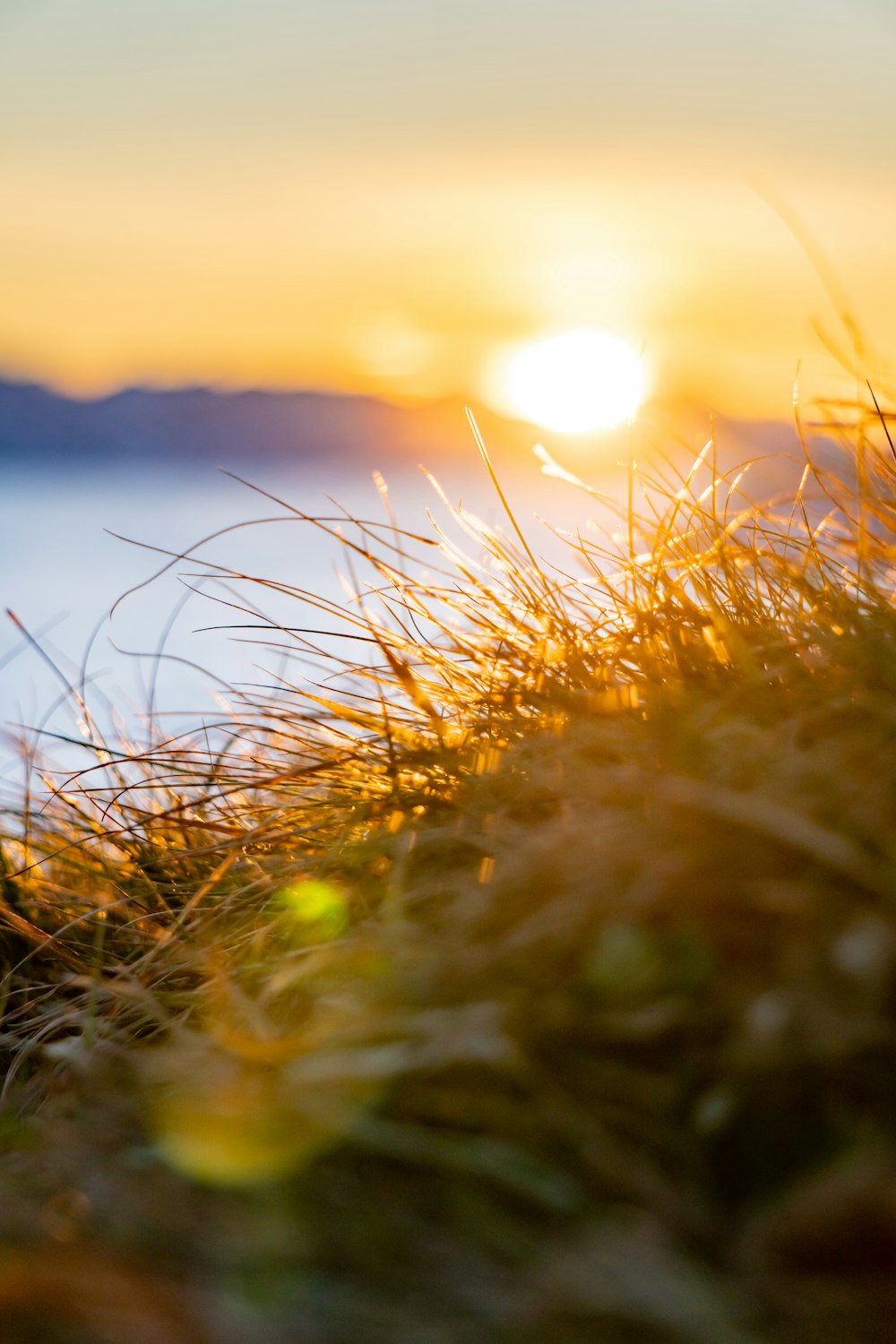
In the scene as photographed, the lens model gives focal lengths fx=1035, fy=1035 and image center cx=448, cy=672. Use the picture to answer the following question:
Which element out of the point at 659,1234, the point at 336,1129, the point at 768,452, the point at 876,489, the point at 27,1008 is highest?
the point at 768,452

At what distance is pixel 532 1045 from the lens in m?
0.93

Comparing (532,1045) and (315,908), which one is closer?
(532,1045)

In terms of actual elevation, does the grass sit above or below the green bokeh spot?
below

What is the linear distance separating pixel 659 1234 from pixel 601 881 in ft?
1.05

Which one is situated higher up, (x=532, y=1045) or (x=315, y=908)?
(x=315, y=908)

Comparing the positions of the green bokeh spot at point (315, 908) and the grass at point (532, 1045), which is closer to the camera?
the grass at point (532, 1045)

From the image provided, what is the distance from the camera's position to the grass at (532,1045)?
0.77m

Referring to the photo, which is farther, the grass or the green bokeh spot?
the green bokeh spot

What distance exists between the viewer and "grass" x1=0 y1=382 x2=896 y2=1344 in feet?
2.53

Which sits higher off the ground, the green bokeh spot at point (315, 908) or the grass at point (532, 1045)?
the green bokeh spot at point (315, 908)

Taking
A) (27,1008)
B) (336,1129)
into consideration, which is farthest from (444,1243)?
(27,1008)

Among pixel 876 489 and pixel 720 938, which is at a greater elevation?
pixel 876 489

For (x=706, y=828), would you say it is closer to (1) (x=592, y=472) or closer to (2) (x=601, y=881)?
(2) (x=601, y=881)

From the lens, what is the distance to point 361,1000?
100cm
